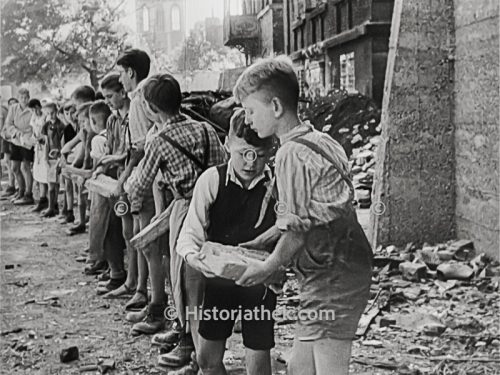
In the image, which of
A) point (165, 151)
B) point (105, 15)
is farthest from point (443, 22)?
point (165, 151)

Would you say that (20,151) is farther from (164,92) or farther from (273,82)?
(273,82)

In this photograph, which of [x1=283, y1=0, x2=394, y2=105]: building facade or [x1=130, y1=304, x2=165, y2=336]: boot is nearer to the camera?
[x1=283, y1=0, x2=394, y2=105]: building facade

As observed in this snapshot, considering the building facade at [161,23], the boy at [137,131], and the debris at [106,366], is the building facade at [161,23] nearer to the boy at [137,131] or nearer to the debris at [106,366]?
the boy at [137,131]

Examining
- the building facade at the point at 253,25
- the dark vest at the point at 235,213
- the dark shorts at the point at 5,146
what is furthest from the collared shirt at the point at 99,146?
the dark shorts at the point at 5,146

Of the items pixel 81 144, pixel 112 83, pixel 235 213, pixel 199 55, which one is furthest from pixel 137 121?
pixel 81 144

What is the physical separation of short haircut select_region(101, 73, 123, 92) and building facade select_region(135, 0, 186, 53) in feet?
2.19

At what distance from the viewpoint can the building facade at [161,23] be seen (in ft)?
9.45

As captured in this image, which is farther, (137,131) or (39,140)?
(39,140)

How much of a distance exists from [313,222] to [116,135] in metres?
2.69

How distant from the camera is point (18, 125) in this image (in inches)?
317

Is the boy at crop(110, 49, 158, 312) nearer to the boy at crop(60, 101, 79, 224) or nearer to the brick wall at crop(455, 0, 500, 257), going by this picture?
the brick wall at crop(455, 0, 500, 257)

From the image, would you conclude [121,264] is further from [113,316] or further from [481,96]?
[481,96]

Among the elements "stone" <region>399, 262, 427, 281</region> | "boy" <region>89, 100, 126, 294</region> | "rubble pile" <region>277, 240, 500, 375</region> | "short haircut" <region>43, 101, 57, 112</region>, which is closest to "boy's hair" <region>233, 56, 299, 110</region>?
"rubble pile" <region>277, 240, 500, 375</region>

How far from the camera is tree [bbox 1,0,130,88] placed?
3752mm
